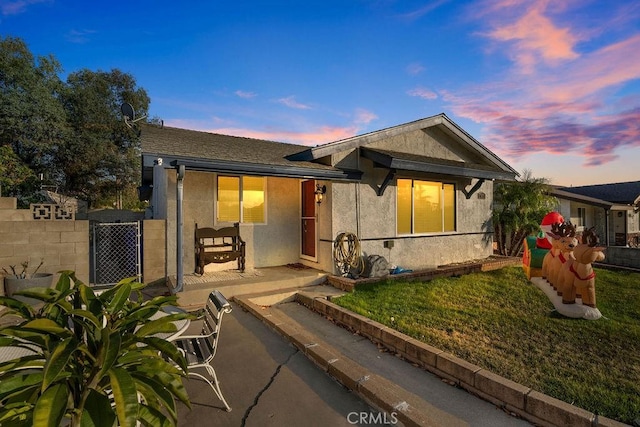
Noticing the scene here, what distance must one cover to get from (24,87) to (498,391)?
22630 mm

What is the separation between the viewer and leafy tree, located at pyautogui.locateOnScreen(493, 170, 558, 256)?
1159 centimetres

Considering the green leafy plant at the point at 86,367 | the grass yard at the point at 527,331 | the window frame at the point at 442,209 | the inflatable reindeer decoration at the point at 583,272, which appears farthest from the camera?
the window frame at the point at 442,209

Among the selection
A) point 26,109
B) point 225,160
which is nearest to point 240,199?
point 225,160

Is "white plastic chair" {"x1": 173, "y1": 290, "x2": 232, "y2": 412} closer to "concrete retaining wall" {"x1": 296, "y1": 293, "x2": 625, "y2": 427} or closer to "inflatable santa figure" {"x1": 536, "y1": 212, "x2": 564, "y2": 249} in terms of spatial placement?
"concrete retaining wall" {"x1": 296, "y1": 293, "x2": 625, "y2": 427}

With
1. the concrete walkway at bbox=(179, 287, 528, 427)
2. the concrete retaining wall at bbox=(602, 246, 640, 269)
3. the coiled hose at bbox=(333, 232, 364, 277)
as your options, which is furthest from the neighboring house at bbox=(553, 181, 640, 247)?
the concrete walkway at bbox=(179, 287, 528, 427)

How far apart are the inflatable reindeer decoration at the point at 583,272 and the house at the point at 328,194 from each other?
377 cm

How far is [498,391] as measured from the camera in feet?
9.71

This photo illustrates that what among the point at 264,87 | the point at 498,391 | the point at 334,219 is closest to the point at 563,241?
the point at 498,391

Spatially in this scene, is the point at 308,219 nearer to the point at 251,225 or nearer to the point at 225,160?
the point at 251,225

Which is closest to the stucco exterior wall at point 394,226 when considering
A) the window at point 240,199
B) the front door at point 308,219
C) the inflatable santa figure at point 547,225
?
the front door at point 308,219

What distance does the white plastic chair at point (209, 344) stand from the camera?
2.70m

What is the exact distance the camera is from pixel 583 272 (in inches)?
199

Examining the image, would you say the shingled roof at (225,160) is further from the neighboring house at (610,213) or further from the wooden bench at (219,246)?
the neighboring house at (610,213)

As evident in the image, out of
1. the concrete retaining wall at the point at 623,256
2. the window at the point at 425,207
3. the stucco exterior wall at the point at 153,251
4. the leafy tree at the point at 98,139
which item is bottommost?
the concrete retaining wall at the point at 623,256
